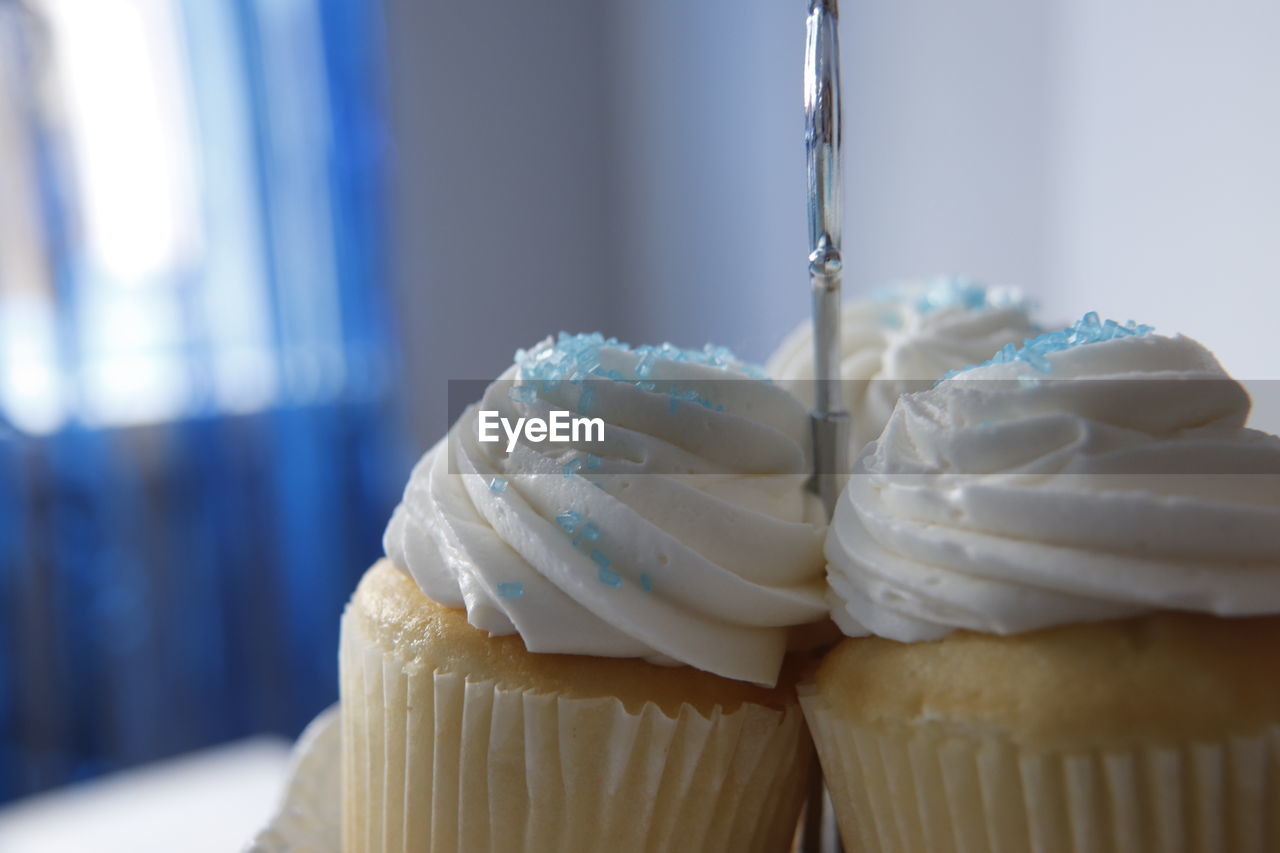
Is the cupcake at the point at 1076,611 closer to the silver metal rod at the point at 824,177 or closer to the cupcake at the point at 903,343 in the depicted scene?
the silver metal rod at the point at 824,177

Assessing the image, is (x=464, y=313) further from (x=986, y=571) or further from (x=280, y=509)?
(x=986, y=571)

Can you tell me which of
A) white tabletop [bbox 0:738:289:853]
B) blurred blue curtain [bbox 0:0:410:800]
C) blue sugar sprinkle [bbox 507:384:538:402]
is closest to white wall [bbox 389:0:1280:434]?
blurred blue curtain [bbox 0:0:410:800]

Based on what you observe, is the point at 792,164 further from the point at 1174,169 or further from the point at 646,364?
the point at 646,364

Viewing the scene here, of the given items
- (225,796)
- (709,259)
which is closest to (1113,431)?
(225,796)

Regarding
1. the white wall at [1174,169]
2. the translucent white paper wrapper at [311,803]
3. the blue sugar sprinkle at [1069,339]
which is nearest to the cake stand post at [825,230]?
the blue sugar sprinkle at [1069,339]

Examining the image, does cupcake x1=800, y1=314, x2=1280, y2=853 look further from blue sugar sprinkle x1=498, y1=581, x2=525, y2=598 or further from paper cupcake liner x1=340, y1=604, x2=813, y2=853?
blue sugar sprinkle x1=498, y1=581, x2=525, y2=598

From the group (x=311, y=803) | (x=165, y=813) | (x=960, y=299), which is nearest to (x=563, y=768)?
(x=311, y=803)
